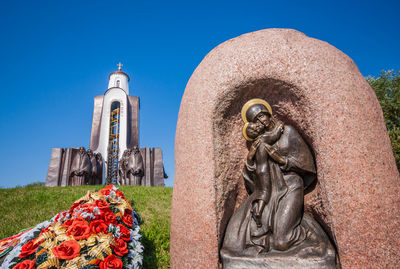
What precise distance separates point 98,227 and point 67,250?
1.36 ft

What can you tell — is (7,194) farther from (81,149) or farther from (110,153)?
(110,153)

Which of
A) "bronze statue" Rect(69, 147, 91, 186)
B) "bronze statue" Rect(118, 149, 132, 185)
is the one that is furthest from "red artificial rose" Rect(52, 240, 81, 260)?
"bronze statue" Rect(118, 149, 132, 185)

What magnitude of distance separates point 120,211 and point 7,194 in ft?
21.6

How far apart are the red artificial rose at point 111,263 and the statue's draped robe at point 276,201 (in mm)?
1119

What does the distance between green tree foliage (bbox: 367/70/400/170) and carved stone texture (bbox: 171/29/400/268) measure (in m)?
8.42

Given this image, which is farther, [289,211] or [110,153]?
[110,153]

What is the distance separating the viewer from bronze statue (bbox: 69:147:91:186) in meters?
11.3

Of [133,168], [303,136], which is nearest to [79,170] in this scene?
[133,168]

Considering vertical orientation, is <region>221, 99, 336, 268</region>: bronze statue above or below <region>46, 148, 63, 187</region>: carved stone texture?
below

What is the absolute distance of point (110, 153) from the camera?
17.8 metres

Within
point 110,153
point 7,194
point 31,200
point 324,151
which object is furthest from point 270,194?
point 110,153

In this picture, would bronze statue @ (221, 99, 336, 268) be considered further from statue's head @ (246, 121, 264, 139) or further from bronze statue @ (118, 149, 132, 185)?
bronze statue @ (118, 149, 132, 185)

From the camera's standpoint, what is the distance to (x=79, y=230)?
2.74m

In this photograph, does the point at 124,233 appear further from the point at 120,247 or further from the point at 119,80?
the point at 119,80
